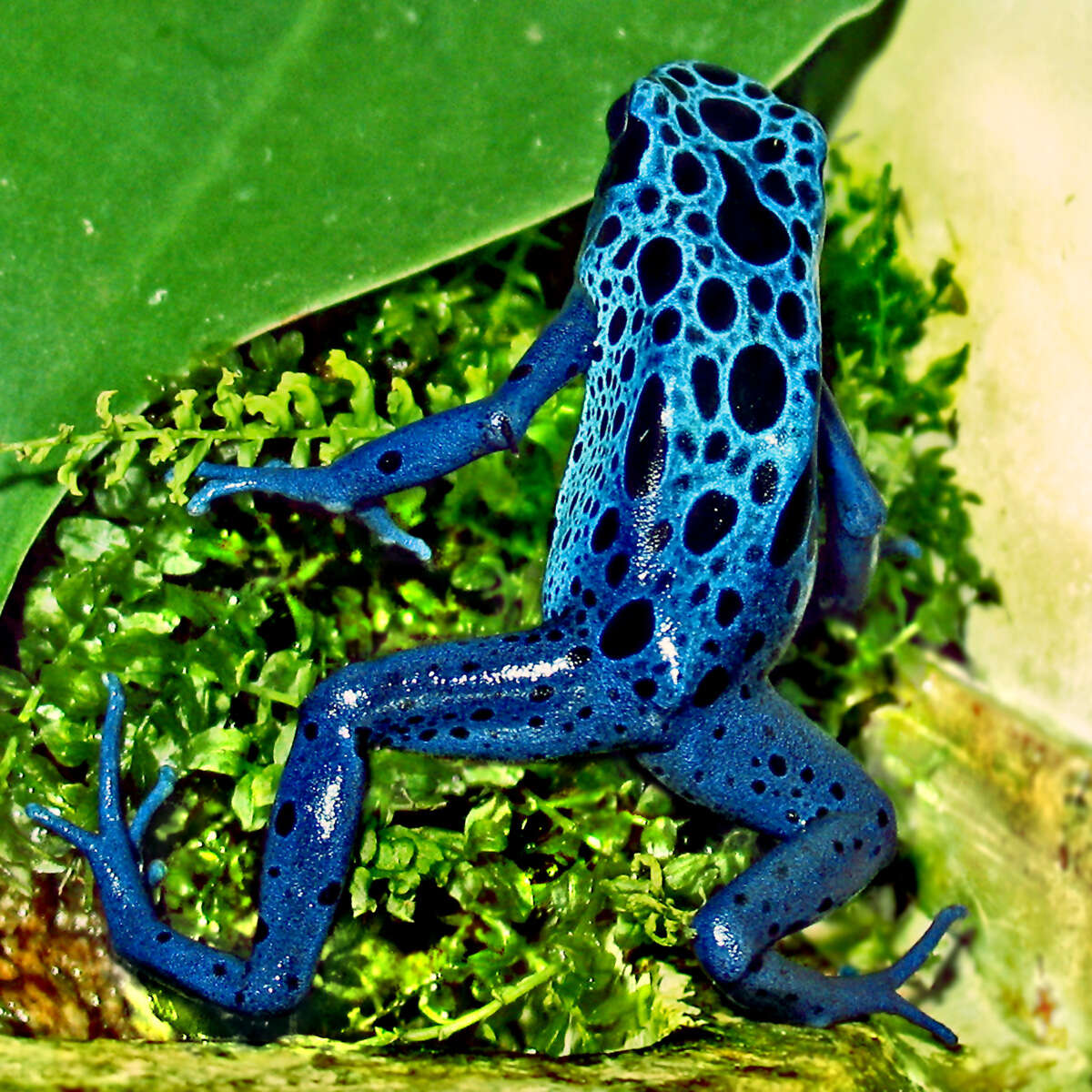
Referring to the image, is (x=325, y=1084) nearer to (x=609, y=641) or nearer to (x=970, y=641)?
(x=609, y=641)

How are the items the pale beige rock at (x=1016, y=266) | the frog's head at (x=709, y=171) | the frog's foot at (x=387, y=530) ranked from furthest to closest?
the pale beige rock at (x=1016, y=266) → the frog's foot at (x=387, y=530) → the frog's head at (x=709, y=171)

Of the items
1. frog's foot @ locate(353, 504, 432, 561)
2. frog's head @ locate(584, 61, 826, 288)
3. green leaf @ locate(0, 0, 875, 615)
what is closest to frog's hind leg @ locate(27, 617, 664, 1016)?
frog's foot @ locate(353, 504, 432, 561)

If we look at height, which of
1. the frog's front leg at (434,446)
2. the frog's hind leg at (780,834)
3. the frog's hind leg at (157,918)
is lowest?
the frog's hind leg at (157,918)

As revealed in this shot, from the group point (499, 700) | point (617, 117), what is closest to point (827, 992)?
point (499, 700)

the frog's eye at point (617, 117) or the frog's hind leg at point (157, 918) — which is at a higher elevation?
the frog's eye at point (617, 117)

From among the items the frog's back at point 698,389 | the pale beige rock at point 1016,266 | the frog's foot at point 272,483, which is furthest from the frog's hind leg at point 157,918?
the pale beige rock at point 1016,266

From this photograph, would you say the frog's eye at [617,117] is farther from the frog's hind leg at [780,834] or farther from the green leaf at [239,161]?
the frog's hind leg at [780,834]

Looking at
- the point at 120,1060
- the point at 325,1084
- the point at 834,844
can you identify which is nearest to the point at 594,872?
the point at 834,844
